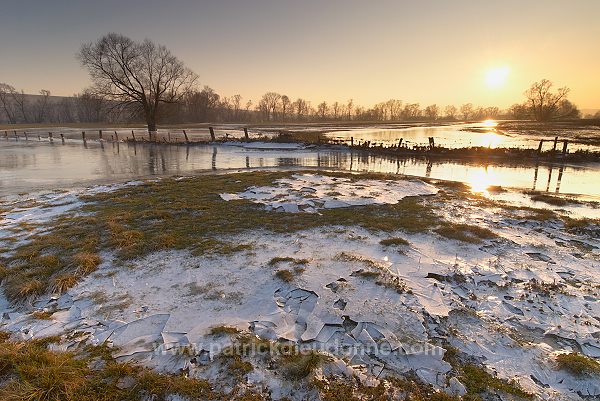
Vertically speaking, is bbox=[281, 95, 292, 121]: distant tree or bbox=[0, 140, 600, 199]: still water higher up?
bbox=[281, 95, 292, 121]: distant tree

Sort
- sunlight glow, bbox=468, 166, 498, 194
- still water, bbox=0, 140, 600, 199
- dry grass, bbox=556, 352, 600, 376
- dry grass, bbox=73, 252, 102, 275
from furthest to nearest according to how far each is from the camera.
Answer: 1. still water, bbox=0, 140, 600, 199
2. sunlight glow, bbox=468, 166, 498, 194
3. dry grass, bbox=73, 252, 102, 275
4. dry grass, bbox=556, 352, 600, 376

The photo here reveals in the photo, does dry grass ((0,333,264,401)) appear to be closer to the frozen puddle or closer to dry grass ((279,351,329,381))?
dry grass ((279,351,329,381))

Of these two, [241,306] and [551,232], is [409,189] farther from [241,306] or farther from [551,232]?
[241,306]

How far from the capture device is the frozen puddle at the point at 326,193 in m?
9.90

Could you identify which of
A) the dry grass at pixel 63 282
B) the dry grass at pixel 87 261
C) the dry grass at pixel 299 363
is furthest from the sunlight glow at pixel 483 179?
the dry grass at pixel 63 282

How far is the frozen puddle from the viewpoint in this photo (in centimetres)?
990

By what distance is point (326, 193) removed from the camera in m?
Answer: 11.2

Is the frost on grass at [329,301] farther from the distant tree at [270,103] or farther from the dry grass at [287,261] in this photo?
the distant tree at [270,103]

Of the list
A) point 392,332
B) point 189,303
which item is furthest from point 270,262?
point 392,332

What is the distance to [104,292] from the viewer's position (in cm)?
500

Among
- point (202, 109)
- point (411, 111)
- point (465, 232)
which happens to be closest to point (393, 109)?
point (411, 111)

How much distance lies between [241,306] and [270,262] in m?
1.41

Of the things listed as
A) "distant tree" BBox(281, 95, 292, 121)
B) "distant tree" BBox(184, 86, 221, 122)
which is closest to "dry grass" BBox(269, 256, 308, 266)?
"distant tree" BBox(184, 86, 221, 122)

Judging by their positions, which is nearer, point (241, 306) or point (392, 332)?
point (392, 332)
